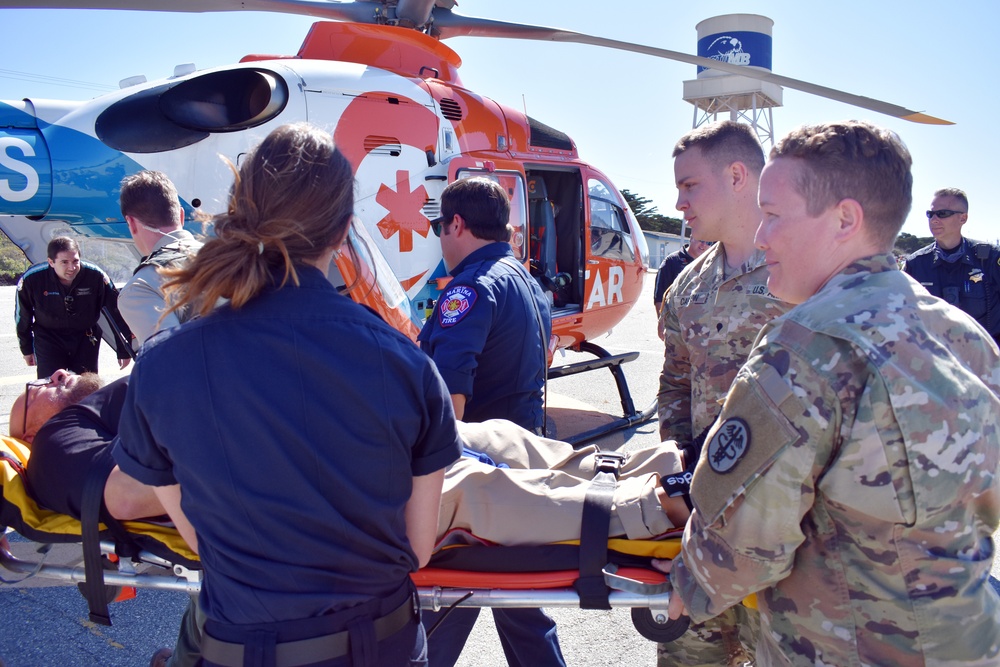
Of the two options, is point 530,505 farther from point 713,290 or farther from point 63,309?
point 63,309

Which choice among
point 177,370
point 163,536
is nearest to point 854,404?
point 177,370

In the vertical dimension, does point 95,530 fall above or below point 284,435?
below

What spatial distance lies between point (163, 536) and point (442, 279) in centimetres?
338

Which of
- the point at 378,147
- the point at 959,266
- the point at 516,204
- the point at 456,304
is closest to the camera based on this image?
the point at 456,304

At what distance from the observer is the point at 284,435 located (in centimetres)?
117

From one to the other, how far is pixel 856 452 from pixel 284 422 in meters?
0.97

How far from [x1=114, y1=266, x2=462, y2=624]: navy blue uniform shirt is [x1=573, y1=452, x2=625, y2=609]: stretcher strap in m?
0.62

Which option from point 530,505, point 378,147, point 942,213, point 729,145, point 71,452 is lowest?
point 530,505

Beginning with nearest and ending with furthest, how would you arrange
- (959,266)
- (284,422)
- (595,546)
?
(284,422), (595,546), (959,266)

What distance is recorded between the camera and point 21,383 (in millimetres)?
7004

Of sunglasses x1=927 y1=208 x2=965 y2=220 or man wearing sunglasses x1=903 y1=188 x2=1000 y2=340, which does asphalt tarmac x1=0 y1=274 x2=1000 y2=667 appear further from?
sunglasses x1=927 y1=208 x2=965 y2=220

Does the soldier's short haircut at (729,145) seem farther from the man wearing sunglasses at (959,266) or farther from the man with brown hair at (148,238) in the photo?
the man wearing sunglasses at (959,266)

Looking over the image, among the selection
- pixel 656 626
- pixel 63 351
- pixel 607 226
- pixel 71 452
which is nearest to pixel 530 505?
pixel 656 626

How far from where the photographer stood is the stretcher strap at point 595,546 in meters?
1.67
